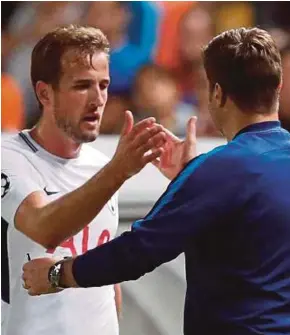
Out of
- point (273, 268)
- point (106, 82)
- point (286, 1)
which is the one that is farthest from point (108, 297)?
point (286, 1)

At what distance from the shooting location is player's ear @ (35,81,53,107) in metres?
2.59

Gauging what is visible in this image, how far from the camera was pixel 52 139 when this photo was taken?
2.59m

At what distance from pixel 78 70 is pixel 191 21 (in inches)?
77.4

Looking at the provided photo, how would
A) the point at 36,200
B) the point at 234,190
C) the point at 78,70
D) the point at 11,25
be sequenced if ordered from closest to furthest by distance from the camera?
the point at 234,190
the point at 36,200
the point at 78,70
the point at 11,25

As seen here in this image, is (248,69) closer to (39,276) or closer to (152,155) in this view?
(152,155)

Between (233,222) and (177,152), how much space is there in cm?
47

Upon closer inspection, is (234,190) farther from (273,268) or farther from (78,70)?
(78,70)

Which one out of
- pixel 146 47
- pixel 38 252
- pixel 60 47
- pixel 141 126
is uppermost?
pixel 60 47

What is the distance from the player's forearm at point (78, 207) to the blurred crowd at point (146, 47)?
6.28 ft

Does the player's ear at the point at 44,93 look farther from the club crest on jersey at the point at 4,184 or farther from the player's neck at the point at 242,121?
the player's neck at the point at 242,121

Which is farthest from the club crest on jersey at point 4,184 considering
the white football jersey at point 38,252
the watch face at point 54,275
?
the watch face at point 54,275

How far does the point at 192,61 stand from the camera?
14.5ft

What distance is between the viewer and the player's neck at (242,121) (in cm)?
188

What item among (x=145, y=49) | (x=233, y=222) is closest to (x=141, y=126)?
(x=233, y=222)
